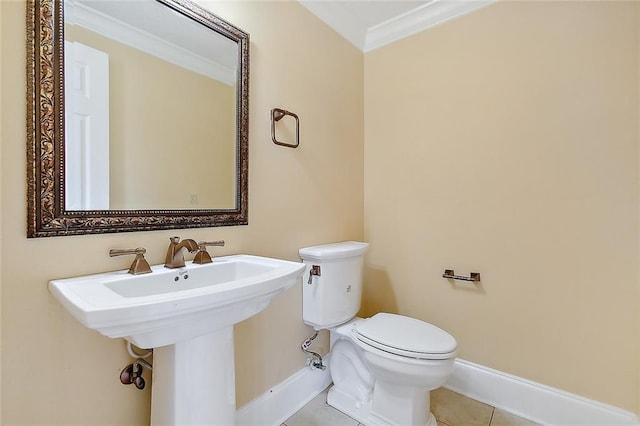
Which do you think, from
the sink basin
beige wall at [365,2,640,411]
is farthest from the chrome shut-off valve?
beige wall at [365,2,640,411]

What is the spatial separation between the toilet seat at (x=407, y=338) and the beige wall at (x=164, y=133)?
87 cm

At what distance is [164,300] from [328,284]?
3.30 ft

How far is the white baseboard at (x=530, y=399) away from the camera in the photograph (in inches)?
53.9

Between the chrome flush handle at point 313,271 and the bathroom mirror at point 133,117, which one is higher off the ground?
the bathroom mirror at point 133,117

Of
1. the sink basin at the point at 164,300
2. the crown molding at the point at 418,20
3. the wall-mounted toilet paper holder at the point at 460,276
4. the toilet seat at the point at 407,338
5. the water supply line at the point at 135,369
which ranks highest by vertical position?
the crown molding at the point at 418,20

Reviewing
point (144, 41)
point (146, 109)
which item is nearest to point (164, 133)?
point (146, 109)

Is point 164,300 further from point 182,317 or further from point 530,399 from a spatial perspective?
point 530,399

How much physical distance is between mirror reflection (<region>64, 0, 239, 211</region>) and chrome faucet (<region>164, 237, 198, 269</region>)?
6.4 inches

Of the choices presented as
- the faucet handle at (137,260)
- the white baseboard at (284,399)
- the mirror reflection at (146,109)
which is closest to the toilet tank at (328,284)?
the white baseboard at (284,399)

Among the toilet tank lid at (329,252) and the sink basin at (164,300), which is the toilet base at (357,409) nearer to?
the toilet tank lid at (329,252)

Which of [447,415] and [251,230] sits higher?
[251,230]

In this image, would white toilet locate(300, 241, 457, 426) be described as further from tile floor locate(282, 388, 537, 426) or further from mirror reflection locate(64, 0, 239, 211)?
mirror reflection locate(64, 0, 239, 211)

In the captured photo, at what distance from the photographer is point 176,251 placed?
1.03 metres

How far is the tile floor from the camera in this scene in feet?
4.81
